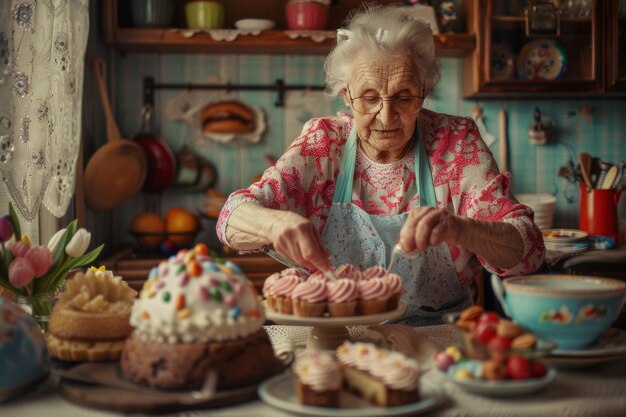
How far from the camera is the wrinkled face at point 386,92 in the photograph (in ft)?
5.96

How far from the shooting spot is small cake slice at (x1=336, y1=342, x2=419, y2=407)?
3.17 ft

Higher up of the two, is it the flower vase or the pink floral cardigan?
the pink floral cardigan

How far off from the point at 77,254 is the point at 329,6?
7.23 ft

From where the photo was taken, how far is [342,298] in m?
1.29

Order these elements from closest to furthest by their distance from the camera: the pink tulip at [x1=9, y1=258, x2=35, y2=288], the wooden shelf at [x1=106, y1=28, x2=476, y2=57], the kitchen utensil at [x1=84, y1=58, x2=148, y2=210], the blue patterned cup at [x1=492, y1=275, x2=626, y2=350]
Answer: the blue patterned cup at [x1=492, y1=275, x2=626, y2=350] < the pink tulip at [x1=9, y1=258, x2=35, y2=288] < the kitchen utensil at [x1=84, y1=58, x2=148, y2=210] < the wooden shelf at [x1=106, y1=28, x2=476, y2=57]

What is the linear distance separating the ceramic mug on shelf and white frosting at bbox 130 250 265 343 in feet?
7.24

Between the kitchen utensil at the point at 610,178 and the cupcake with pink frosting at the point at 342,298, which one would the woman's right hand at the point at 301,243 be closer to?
the cupcake with pink frosting at the point at 342,298

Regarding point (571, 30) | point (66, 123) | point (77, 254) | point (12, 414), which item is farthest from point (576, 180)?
point (12, 414)

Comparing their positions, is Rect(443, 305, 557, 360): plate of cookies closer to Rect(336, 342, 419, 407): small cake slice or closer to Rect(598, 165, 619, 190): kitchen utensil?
Rect(336, 342, 419, 407): small cake slice

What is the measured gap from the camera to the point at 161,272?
1104 millimetres

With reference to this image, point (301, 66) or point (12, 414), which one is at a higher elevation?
point (301, 66)

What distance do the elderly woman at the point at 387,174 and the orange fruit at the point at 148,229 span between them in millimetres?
1394

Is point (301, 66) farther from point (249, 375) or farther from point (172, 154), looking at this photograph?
point (249, 375)

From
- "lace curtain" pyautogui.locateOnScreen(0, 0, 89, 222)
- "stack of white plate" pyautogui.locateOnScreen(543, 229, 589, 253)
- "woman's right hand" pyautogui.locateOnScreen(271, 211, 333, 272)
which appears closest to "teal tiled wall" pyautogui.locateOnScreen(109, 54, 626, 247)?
"stack of white plate" pyautogui.locateOnScreen(543, 229, 589, 253)
